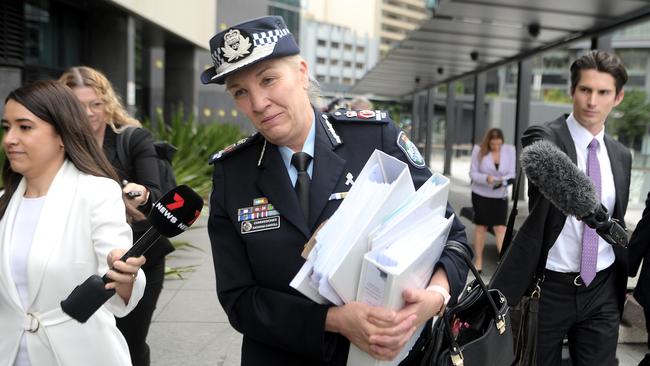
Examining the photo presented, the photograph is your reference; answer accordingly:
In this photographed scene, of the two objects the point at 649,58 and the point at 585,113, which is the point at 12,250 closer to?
the point at 585,113

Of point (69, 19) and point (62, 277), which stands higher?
point (69, 19)

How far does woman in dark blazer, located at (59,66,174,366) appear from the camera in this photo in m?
3.22

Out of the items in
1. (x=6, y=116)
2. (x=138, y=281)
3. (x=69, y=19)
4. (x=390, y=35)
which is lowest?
(x=138, y=281)

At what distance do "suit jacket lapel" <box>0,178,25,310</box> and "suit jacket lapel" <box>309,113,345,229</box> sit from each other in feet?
3.55

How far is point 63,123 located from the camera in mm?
2256

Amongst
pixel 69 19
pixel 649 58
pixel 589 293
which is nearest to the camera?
pixel 589 293

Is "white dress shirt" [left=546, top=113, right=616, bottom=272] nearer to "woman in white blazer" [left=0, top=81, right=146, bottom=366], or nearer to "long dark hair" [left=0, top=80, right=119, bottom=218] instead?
"woman in white blazer" [left=0, top=81, right=146, bottom=366]

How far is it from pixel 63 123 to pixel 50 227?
0.40m

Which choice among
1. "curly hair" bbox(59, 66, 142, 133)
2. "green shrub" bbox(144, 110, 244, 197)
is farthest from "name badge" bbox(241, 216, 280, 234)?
"green shrub" bbox(144, 110, 244, 197)

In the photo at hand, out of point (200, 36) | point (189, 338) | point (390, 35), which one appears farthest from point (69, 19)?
point (390, 35)

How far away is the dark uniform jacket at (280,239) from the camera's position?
168 centimetres

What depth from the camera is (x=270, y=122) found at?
1.73 m

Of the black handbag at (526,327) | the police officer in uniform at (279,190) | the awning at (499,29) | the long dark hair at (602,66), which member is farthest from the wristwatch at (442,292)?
the awning at (499,29)

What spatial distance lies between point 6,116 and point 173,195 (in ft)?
3.01
